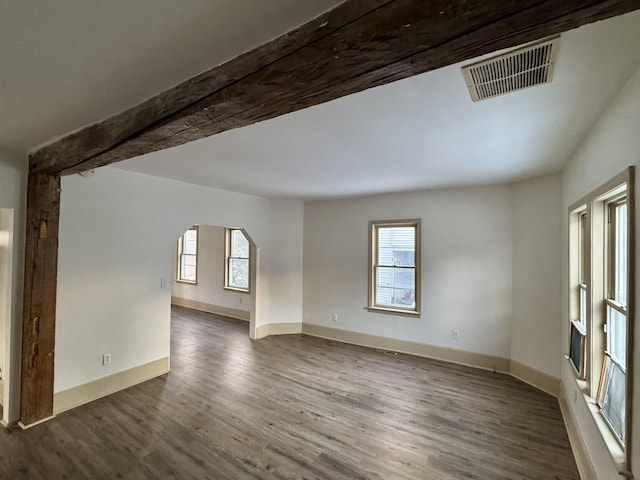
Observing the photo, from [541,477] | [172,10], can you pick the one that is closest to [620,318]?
[541,477]

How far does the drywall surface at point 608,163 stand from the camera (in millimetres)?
1410

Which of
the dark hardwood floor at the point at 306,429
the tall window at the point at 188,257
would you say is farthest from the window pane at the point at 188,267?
the dark hardwood floor at the point at 306,429

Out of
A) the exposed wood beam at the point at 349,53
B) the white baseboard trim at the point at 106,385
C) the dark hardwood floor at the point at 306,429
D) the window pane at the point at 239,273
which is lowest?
the dark hardwood floor at the point at 306,429

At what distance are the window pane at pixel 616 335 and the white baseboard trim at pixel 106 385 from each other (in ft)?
14.5

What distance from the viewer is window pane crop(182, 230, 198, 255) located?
7695mm

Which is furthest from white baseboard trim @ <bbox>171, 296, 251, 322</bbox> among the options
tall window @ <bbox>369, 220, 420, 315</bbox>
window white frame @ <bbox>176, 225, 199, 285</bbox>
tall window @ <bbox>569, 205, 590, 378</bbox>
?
tall window @ <bbox>569, 205, 590, 378</bbox>

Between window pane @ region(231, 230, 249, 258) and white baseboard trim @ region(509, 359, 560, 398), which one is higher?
window pane @ region(231, 230, 249, 258)

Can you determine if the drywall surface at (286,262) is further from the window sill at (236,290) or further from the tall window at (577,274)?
the tall window at (577,274)

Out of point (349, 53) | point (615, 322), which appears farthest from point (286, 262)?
point (349, 53)

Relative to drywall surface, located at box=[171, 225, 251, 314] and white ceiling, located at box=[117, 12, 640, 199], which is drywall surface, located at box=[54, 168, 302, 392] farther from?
drywall surface, located at box=[171, 225, 251, 314]

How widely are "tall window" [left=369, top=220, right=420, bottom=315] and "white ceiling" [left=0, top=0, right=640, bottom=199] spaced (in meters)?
1.54

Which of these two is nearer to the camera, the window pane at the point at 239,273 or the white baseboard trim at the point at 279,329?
the white baseboard trim at the point at 279,329

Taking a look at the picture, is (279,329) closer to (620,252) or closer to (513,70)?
(620,252)

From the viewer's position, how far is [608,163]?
1828 millimetres
